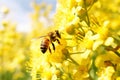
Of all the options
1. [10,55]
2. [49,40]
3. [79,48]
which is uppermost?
[10,55]

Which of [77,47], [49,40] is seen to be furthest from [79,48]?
[49,40]

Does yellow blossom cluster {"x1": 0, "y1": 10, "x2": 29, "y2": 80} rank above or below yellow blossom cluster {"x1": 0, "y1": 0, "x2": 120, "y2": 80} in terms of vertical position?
above

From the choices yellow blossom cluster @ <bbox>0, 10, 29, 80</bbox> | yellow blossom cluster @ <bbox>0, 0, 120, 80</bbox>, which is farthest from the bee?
yellow blossom cluster @ <bbox>0, 10, 29, 80</bbox>

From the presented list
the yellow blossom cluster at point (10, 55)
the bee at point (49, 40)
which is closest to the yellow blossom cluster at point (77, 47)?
the bee at point (49, 40)

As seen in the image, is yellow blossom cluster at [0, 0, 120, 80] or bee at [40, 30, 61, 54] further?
bee at [40, 30, 61, 54]

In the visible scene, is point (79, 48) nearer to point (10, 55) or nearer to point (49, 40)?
point (49, 40)

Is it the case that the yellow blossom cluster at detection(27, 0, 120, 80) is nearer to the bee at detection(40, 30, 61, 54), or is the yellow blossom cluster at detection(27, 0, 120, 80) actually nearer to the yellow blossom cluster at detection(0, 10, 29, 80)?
the bee at detection(40, 30, 61, 54)

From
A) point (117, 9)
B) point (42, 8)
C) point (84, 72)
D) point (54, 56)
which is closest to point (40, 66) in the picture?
point (54, 56)

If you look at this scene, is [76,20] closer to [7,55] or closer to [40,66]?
[40,66]

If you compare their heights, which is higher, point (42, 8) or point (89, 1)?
point (42, 8)

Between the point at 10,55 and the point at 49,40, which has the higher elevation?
the point at 10,55

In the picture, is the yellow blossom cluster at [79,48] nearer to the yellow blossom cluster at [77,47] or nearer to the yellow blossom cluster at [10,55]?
the yellow blossom cluster at [77,47]
